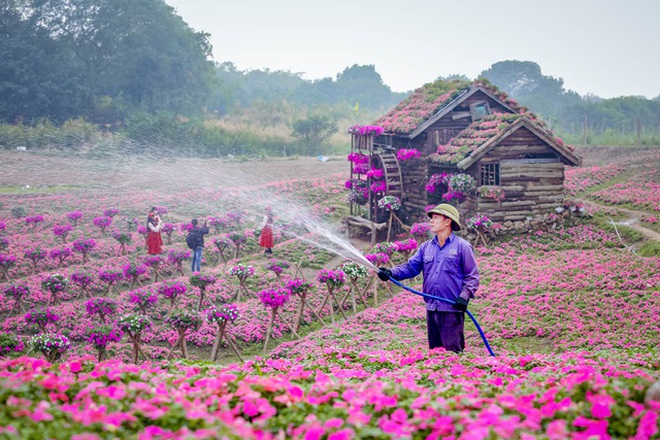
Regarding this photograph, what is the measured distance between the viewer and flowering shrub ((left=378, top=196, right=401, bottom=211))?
24573 millimetres

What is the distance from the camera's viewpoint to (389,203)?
2452cm

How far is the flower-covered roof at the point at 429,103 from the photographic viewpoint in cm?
2456

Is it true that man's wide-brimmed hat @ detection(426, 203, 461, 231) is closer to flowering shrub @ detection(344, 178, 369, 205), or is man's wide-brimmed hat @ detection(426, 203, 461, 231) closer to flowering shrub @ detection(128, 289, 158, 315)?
flowering shrub @ detection(128, 289, 158, 315)

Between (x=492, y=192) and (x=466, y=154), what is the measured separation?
1.70m

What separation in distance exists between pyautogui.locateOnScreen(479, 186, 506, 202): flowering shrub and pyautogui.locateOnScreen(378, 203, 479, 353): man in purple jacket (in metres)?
13.1

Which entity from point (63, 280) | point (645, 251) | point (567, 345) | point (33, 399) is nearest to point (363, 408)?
point (33, 399)

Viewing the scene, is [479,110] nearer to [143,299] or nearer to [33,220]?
[143,299]

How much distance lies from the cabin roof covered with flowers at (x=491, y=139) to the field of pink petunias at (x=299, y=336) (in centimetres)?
288

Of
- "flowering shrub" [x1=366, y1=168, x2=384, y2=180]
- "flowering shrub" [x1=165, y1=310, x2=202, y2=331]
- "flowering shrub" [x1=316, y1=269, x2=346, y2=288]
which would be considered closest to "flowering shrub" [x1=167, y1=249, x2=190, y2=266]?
"flowering shrub" [x1=316, y1=269, x2=346, y2=288]

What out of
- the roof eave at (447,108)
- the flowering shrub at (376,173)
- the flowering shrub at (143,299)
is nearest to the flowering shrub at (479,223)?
the roof eave at (447,108)

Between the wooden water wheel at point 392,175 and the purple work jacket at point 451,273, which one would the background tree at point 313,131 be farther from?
the purple work jacket at point 451,273

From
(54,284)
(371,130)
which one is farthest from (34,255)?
(371,130)

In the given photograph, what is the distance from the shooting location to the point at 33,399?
492 cm

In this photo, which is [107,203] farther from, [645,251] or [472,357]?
[472,357]
